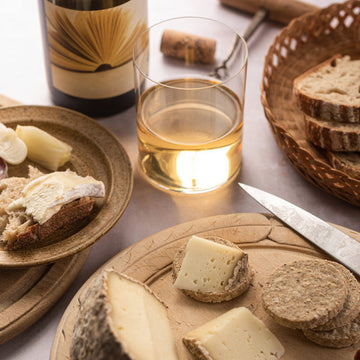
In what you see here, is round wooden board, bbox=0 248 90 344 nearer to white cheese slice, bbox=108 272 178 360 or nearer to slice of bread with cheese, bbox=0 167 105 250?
slice of bread with cheese, bbox=0 167 105 250

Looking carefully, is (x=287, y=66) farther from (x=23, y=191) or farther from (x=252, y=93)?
(x=23, y=191)

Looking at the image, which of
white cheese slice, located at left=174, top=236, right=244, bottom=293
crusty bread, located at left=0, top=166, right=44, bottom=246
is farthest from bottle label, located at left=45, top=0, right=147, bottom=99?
white cheese slice, located at left=174, top=236, right=244, bottom=293

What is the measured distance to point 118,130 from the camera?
1.58 m

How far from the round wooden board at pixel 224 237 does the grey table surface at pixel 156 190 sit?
89 millimetres

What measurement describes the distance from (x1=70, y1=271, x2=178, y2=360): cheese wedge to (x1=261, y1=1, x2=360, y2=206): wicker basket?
1.77ft

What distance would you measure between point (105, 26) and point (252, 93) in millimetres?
535

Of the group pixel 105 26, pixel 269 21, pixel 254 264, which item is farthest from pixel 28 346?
pixel 269 21

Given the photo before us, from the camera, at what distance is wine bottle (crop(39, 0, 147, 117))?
1345mm

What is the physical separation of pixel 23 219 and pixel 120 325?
0.39m

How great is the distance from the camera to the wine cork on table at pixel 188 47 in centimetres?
160

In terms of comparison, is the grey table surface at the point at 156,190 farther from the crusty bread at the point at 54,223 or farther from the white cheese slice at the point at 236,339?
the white cheese slice at the point at 236,339

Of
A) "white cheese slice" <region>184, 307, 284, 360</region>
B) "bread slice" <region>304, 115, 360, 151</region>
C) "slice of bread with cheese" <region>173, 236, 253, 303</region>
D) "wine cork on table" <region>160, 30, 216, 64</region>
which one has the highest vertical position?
"wine cork on table" <region>160, 30, 216, 64</region>

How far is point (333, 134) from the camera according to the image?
1.35 meters

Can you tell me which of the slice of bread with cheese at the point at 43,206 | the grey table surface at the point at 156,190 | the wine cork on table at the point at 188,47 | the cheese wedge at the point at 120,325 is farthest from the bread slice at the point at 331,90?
the cheese wedge at the point at 120,325
